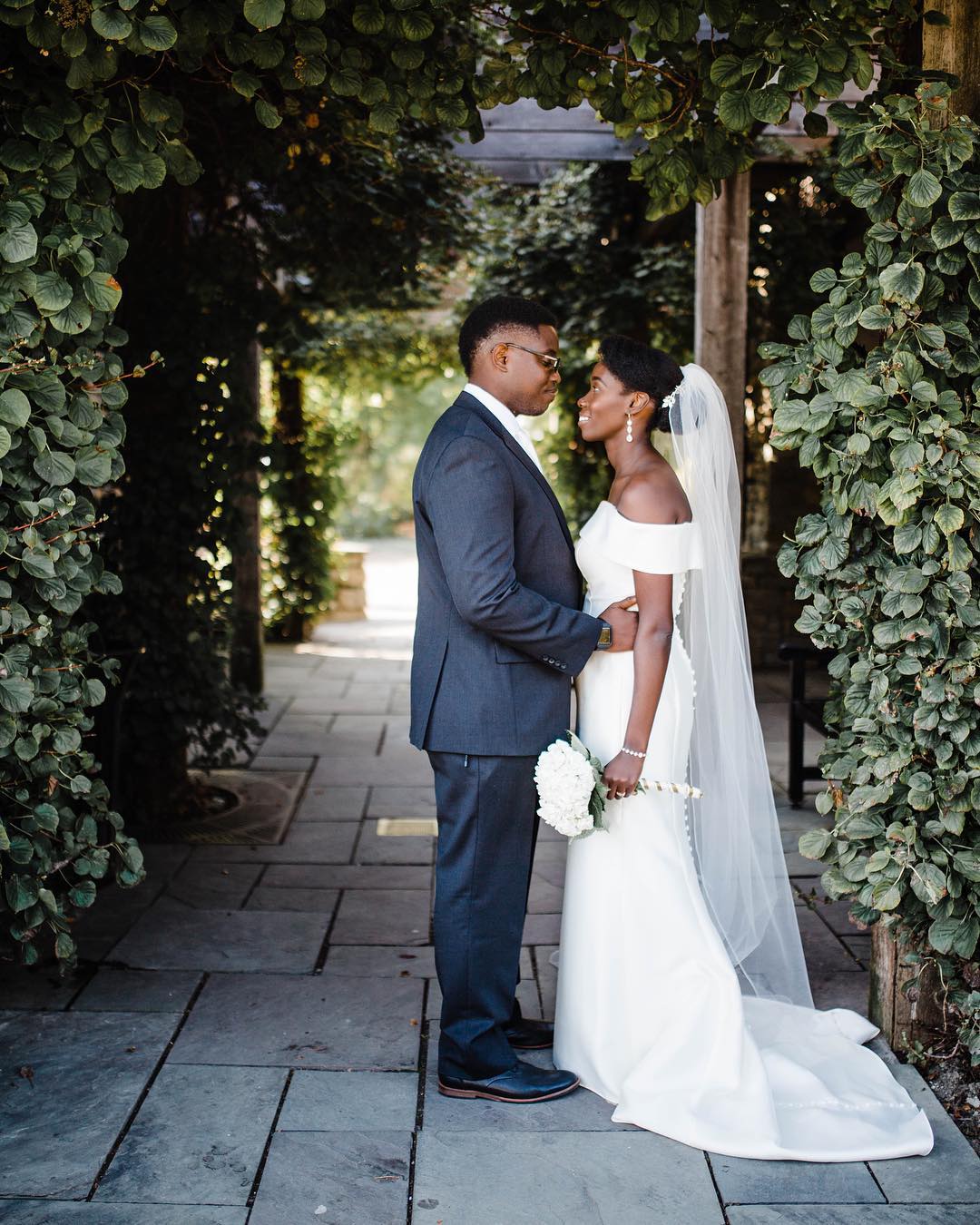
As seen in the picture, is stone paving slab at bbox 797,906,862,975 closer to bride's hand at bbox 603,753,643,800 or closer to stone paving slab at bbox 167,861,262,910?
bride's hand at bbox 603,753,643,800

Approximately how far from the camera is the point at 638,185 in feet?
26.1

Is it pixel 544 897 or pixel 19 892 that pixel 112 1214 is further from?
pixel 544 897

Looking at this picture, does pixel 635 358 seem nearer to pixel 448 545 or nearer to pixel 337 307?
pixel 448 545

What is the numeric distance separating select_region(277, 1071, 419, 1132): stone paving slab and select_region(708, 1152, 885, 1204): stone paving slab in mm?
735

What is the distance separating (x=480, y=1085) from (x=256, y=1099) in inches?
21.6

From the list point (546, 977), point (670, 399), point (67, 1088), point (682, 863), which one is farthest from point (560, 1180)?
point (670, 399)

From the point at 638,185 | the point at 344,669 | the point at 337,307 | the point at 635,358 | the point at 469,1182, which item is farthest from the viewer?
the point at 344,669

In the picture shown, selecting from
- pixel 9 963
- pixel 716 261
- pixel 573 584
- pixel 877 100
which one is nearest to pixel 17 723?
pixel 9 963

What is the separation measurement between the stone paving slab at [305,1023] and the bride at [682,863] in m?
0.51

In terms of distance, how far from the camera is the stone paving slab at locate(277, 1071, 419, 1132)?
2.79m

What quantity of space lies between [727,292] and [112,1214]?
14.4ft

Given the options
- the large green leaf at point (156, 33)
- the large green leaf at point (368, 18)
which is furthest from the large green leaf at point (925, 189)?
the large green leaf at point (156, 33)

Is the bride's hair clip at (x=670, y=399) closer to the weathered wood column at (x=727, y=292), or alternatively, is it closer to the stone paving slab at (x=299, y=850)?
the weathered wood column at (x=727, y=292)

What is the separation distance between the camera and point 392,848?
5.06m
